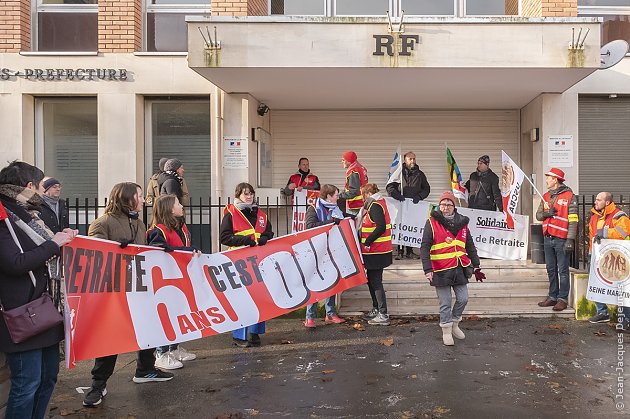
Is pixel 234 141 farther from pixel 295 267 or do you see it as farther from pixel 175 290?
pixel 175 290

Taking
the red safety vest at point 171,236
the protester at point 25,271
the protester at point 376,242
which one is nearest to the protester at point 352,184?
the protester at point 376,242

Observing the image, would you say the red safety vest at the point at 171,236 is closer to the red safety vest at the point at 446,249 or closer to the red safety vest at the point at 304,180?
the red safety vest at the point at 446,249

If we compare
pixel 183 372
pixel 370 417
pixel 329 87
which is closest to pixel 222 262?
pixel 183 372

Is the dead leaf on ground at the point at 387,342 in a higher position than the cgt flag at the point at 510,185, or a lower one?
lower

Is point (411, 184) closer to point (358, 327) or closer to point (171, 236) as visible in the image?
point (358, 327)

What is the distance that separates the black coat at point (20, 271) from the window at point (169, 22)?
27.8 feet

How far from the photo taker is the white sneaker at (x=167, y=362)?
20.8 ft

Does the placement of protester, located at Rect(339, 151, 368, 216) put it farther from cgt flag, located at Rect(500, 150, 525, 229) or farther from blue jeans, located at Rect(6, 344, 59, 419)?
blue jeans, located at Rect(6, 344, 59, 419)

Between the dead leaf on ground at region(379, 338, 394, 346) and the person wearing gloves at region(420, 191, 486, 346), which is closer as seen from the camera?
the person wearing gloves at region(420, 191, 486, 346)

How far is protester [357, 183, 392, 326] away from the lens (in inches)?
314

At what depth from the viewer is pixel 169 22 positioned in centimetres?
1173

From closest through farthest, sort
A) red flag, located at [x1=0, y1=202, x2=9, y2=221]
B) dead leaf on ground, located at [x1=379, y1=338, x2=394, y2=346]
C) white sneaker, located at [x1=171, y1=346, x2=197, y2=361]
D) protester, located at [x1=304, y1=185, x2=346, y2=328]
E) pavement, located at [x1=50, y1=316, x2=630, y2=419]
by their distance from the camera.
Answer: red flag, located at [x1=0, y1=202, x2=9, y2=221]
pavement, located at [x1=50, y1=316, x2=630, y2=419]
white sneaker, located at [x1=171, y1=346, x2=197, y2=361]
dead leaf on ground, located at [x1=379, y1=338, x2=394, y2=346]
protester, located at [x1=304, y1=185, x2=346, y2=328]

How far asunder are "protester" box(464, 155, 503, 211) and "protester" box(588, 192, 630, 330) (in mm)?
2875

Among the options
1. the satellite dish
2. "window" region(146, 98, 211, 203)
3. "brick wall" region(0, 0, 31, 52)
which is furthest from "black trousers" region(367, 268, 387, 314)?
"brick wall" region(0, 0, 31, 52)
